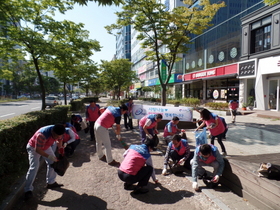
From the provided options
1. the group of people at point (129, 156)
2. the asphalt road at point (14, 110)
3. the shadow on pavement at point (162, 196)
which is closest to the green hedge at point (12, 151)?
the group of people at point (129, 156)

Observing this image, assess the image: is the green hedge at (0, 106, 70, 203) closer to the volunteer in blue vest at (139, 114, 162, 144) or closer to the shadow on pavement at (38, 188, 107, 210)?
the shadow on pavement at (38, 188, 107, 210)

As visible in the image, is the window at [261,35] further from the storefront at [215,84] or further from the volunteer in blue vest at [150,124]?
the volunteer in blue vest at [150,124]

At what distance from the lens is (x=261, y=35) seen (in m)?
17.0

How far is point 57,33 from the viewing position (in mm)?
9367

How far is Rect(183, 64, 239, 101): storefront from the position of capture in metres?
20.7

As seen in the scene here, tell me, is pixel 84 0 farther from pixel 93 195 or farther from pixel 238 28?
pixel 238 28

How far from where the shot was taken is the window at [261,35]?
1625 centimetres

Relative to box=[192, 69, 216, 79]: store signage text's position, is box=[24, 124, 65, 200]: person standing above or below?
below

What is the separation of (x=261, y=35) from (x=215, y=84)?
8.18 m

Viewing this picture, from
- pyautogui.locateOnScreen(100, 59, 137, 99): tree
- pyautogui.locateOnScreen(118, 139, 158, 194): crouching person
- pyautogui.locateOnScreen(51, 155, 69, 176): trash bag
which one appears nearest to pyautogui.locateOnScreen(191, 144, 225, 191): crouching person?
pyautogui.locateOnScreen(118, 139, 158, 194): crouching person

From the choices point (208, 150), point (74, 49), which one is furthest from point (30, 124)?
point (74, 49)

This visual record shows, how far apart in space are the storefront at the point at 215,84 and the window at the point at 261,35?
8.57ft

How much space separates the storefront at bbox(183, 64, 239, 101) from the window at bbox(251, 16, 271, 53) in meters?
2.61

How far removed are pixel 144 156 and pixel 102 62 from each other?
88.8ft
